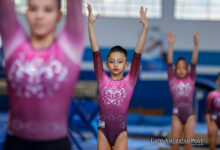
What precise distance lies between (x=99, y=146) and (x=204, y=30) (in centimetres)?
793

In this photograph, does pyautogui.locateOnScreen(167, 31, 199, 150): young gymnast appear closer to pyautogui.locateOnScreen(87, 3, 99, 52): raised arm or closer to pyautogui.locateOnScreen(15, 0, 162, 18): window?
pyautogui.locateOnScreen(87, 3, 99, 52): raised arm

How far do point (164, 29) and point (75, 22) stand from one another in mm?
8448

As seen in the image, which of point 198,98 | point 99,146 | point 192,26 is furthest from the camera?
point 192,26

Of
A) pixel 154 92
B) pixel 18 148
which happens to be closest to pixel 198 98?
pixel 154 92

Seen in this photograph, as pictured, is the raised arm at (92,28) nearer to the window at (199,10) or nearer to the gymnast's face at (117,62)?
the gymnast's face at (117,62)

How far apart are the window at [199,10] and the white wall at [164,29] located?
0.81ft

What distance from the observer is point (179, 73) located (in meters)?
4.66

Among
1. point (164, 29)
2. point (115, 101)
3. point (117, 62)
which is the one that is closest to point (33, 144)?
point (115, 101)

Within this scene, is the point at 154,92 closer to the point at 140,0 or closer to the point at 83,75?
the point at 83,75

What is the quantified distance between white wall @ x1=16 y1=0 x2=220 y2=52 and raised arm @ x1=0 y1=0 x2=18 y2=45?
806 centimetres

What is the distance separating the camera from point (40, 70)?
1837mm

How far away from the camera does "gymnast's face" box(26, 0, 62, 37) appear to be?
74.2 inches

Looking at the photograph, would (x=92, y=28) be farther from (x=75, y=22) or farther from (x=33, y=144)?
(x=33, y=144)

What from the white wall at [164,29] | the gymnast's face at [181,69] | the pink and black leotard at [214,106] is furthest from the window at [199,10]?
the gymnast's face at [181,69]
